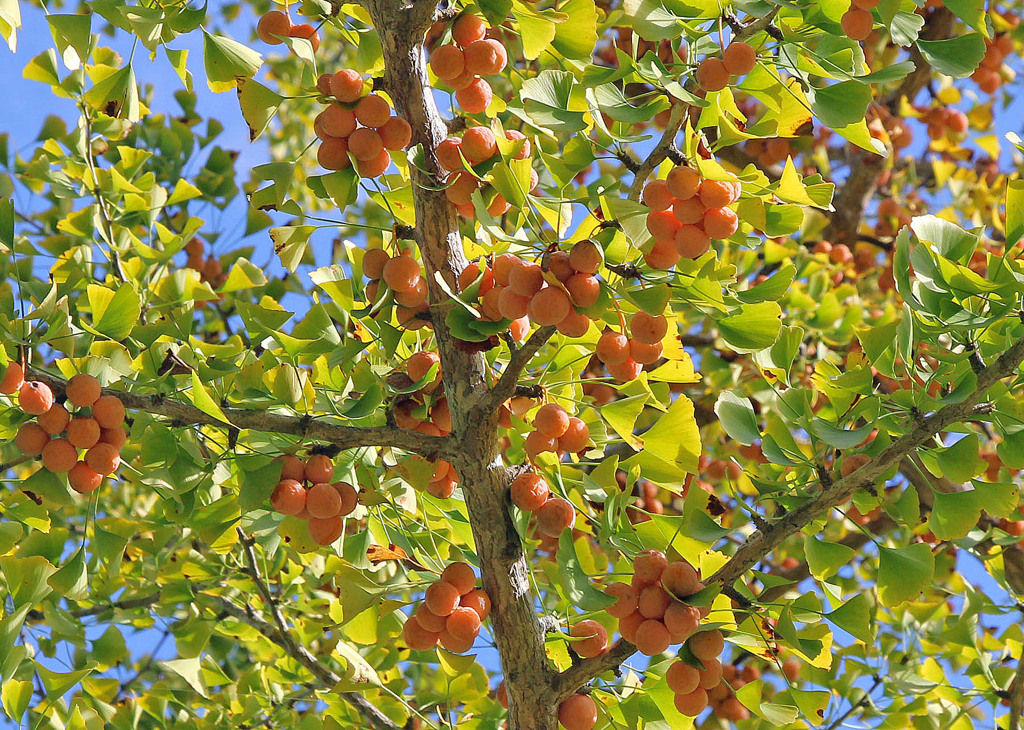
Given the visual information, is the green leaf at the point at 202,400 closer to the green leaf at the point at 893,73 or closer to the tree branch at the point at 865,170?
the green leaf at the point at 893,73

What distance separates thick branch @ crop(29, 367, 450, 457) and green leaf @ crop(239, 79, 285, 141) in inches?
18.0

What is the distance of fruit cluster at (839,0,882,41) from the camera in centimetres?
124

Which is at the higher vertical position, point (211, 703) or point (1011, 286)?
point (211, 703)

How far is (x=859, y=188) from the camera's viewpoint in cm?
396

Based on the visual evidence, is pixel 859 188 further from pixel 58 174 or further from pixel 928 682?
pixel 58 174

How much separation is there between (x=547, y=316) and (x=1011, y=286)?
658 mm

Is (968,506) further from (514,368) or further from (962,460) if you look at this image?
(514,368)

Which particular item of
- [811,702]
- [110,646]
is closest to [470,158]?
[811,702]

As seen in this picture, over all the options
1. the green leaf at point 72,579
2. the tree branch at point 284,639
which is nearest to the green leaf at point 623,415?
the tree branch at point 284,639

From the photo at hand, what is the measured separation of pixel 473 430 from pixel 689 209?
55 cm

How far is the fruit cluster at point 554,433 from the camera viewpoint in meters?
1.51

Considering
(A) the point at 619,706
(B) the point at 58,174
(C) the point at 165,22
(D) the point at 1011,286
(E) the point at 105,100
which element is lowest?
(A) the point at 619,706

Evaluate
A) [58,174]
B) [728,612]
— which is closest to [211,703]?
[58,174]

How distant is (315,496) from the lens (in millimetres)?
1496
